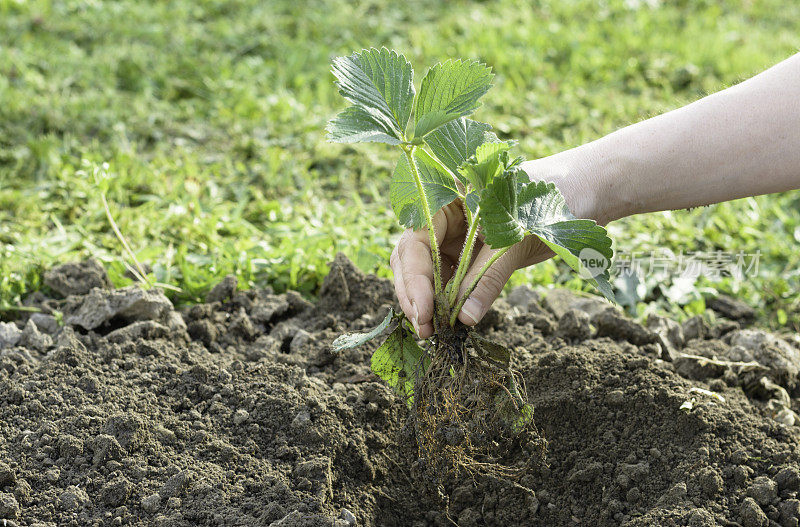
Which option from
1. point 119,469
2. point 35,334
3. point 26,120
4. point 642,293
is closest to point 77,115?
point 26,120

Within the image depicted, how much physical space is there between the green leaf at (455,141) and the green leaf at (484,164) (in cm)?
19

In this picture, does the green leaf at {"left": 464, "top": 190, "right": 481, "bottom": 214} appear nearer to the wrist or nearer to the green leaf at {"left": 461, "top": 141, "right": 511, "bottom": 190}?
the green leaf at {"left": 461, "top": 141, "right": 511, "bottom": 190}

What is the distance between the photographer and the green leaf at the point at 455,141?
6.47 ft

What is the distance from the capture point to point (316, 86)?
5090 millimetres

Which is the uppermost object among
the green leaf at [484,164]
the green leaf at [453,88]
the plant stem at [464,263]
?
the green leaf at [453,88]

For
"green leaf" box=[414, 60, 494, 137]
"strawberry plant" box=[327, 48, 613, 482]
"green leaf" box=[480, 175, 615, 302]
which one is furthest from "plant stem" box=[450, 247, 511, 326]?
"green leaf" box=[414, 60, 494, 137]

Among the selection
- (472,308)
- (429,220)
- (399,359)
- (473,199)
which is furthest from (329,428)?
(473,199)

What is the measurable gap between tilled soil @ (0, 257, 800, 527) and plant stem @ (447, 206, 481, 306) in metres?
0.55

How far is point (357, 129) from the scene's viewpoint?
178 centimetres

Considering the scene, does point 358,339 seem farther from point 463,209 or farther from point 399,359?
point 463,209

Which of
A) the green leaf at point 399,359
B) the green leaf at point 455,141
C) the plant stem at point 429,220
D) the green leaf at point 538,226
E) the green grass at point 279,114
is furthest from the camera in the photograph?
the green grass at point 279,114

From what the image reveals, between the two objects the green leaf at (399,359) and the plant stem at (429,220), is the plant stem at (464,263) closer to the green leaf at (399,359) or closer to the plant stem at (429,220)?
the plant stem at (429,220)

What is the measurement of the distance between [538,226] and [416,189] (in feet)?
1.43

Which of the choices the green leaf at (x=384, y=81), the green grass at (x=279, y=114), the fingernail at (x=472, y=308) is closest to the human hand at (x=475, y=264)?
the fingernail at (x=472, y=308)
